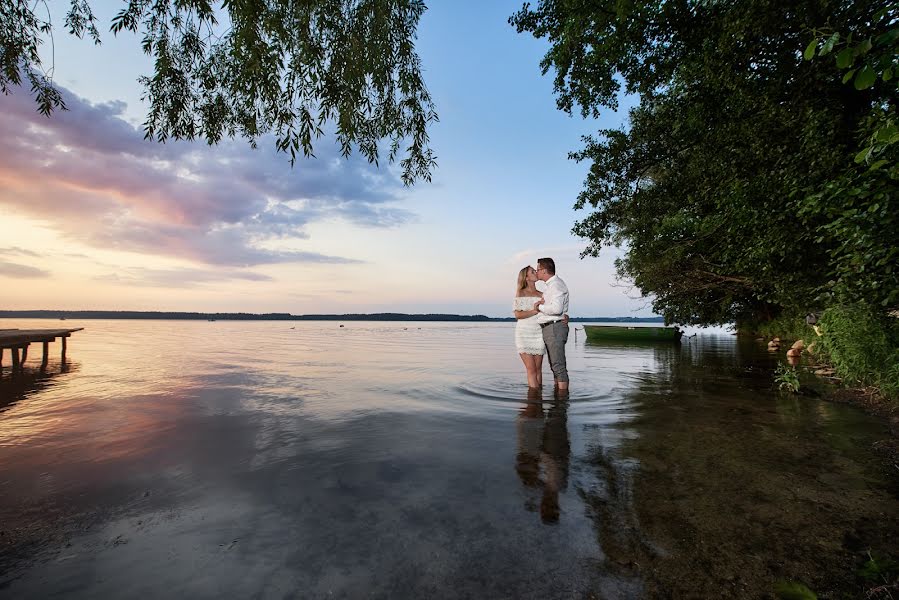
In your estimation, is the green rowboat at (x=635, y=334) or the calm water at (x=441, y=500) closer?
the calm water at (x=441, y=500)

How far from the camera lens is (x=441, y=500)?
12.7ft

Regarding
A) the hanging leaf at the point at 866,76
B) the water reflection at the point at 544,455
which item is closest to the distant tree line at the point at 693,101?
the hanging leaf at the point at 866,76

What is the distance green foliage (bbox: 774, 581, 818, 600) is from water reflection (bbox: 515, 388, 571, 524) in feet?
4.67

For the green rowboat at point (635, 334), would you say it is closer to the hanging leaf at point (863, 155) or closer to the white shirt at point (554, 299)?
the white shirt at point (554, 299)

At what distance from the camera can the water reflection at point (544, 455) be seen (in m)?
3.83

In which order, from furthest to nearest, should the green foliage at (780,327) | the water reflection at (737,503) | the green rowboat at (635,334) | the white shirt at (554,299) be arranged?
the green rowboat at (635,334) → the green foliage at (780,327) → the white shirt at (554,299) → the water reflection at (737,503)

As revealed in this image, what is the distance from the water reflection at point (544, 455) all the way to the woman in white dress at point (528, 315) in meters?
1.24

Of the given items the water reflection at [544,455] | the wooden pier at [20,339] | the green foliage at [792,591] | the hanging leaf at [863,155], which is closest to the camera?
the green foliage at [792,591]

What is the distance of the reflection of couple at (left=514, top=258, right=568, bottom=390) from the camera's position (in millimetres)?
8469

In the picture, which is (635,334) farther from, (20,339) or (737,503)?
(20,339)

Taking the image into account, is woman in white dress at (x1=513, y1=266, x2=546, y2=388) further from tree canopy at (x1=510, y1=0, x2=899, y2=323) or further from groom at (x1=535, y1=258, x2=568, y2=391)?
tree canopy at (x1=510, y1=0, x2=899, y2=323)

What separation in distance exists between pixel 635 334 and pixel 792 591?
3468 centimetres

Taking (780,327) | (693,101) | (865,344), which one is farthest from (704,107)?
(780,327)

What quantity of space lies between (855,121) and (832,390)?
657 centimetres
